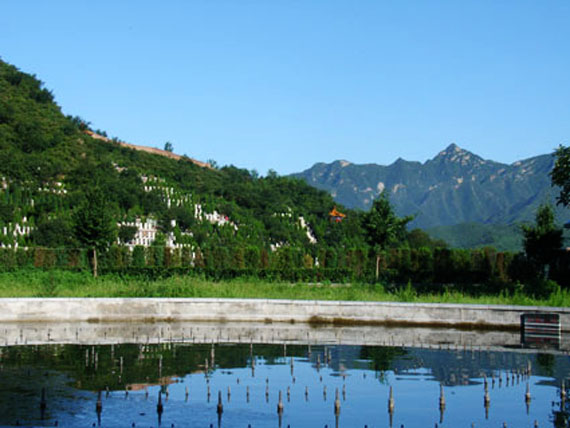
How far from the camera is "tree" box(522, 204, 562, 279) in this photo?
149 ft

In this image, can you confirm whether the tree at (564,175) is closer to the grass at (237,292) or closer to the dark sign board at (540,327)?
the grass at (237,292)

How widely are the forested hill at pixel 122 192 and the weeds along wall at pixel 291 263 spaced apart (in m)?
7.81

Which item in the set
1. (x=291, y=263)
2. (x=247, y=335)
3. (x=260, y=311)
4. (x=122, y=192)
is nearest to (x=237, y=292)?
(x=260, y=311)

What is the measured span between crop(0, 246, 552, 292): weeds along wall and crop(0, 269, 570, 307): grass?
6.35 metres

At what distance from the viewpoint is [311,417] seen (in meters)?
13.4

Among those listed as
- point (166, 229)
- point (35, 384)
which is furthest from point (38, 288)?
point (166, 229)

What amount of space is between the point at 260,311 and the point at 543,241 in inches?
993

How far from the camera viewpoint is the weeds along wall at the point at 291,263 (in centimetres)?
3934

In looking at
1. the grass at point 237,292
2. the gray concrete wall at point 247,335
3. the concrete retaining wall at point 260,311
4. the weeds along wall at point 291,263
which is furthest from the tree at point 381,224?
the gray concrete wall at point 247,335

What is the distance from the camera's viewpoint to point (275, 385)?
16.0m

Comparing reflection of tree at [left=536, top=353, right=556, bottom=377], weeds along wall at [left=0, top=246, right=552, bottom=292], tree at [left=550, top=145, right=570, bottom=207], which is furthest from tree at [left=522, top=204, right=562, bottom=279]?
reflection of tree at [left=536, top=353, right=556, bottom=377]

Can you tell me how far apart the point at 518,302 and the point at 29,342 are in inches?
631

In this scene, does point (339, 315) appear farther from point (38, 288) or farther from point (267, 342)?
point (38, 288)

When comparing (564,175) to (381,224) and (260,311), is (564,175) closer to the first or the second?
(381,224)
